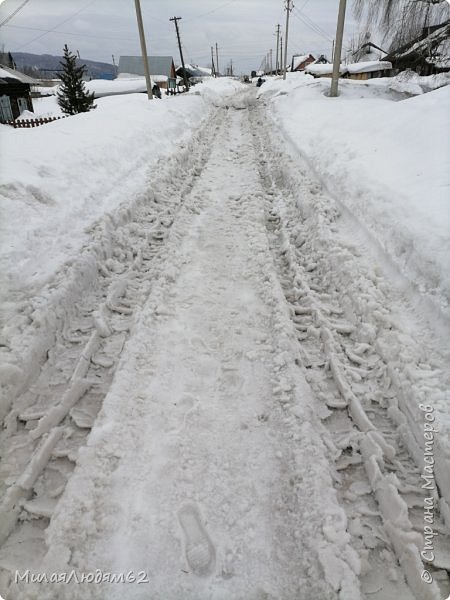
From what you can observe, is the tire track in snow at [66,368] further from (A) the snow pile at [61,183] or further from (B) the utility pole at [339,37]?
(B) the utility pole at [339,37]

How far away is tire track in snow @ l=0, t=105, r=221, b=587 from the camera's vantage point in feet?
6.94

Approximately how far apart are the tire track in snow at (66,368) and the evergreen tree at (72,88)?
20.7 meters

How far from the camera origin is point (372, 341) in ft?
10.7

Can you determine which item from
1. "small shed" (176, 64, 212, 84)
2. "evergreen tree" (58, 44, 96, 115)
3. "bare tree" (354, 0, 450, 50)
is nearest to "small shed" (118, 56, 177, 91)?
"small shed" (176, 64, 212, 84)

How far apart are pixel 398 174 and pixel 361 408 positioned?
A: 4.17 meters

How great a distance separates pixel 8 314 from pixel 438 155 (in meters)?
6.15

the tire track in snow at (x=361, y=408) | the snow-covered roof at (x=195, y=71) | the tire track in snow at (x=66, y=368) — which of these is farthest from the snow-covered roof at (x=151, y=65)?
the tire track in snow at (x=361, y=408)

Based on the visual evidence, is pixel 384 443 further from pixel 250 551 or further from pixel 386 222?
pixel 386 222

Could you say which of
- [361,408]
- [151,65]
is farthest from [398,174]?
[151,65]

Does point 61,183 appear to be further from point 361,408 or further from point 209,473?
point 361,408

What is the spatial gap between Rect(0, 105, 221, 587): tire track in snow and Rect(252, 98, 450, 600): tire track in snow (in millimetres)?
1802

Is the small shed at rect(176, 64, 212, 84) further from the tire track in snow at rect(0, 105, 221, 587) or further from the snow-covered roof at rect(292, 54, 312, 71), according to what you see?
the tire track in snow at rect(0, 105, 221, 587)

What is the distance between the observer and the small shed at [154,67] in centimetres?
5900

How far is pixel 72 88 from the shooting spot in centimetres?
2144
